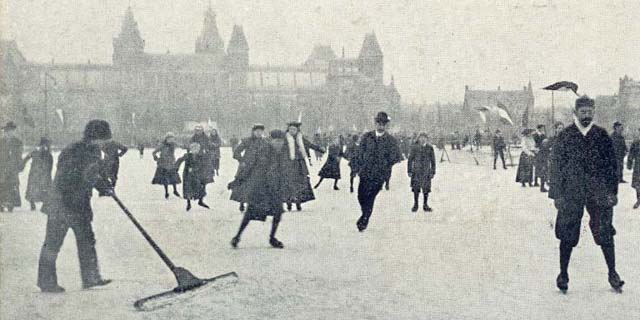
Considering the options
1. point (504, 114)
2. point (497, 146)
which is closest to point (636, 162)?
point (504, 114)

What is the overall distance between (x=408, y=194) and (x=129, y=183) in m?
6.40

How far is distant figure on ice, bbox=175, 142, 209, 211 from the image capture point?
41.3 ft

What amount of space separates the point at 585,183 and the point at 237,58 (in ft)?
14.5

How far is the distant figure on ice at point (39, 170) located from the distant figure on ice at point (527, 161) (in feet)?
37.2

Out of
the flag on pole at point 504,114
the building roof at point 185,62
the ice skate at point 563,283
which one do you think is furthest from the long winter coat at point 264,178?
the flag on pole at point 504,114

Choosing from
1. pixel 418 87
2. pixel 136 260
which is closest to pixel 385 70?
pixel 418 87

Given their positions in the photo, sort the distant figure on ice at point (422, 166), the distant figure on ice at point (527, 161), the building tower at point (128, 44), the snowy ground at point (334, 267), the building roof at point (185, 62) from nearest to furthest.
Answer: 1. the snowy ground at point (334, 267)
2. the building tower at point (128, 44)
3. the building roof at point (185, 62)
4. the distant figure on ice at point (422, 166)
5. the distant figure on ice at point (527, 161)

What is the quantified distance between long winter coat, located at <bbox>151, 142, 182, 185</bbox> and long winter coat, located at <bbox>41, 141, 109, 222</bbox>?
12.2ft

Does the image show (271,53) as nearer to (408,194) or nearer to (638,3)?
(638,3)

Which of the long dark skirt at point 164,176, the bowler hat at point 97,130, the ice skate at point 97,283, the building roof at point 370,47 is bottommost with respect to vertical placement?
the ice skate at point 97,283

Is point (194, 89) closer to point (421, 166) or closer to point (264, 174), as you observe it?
point (264, 174)

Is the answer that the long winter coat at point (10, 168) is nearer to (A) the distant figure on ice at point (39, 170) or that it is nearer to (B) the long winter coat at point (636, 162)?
(A) the distant figure on ice at point (39, 170)

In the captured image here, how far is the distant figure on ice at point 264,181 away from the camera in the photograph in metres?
8.98

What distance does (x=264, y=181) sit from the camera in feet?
29.7
